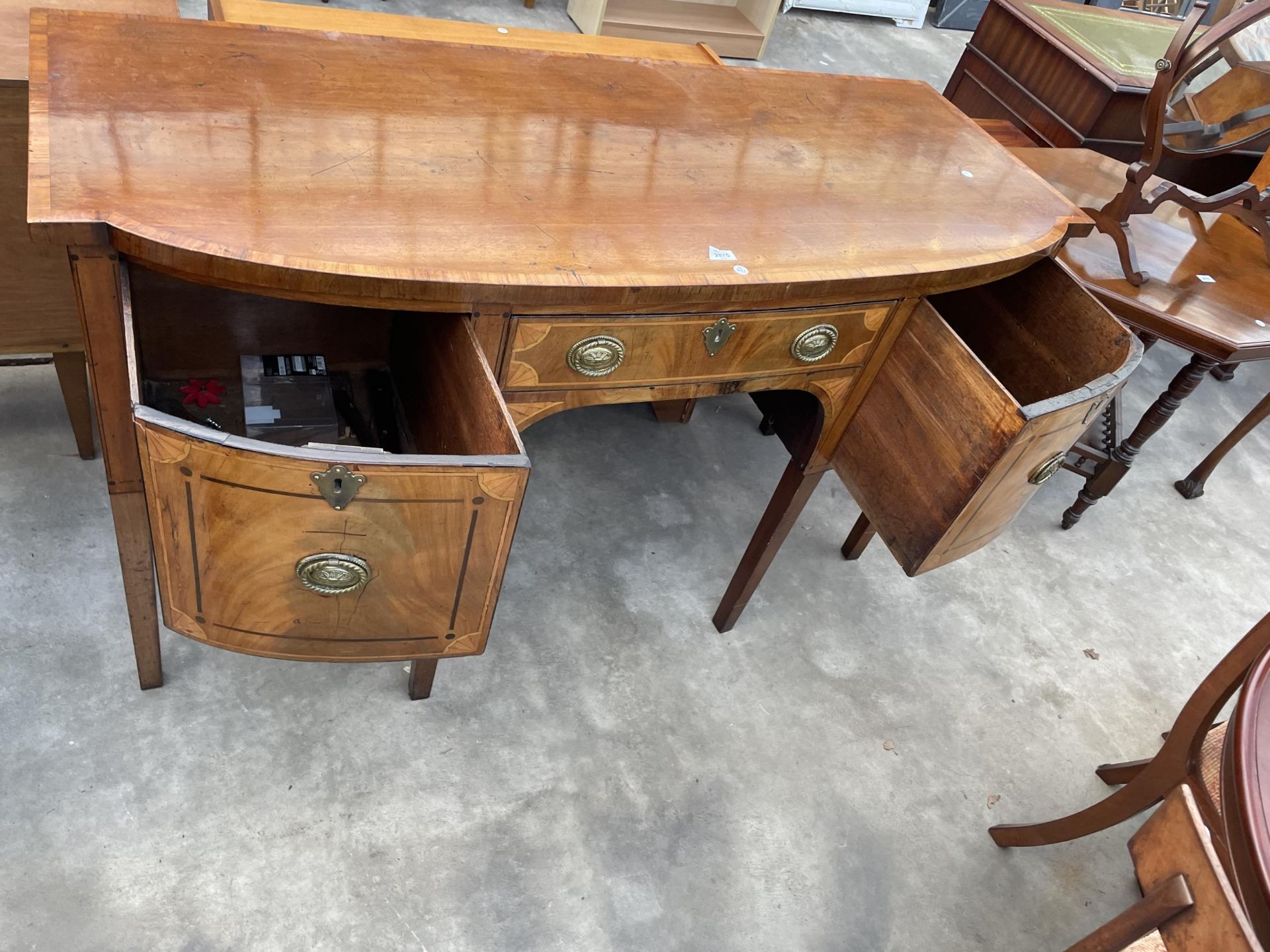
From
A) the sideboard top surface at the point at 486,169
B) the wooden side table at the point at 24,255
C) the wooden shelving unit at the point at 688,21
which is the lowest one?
the wooden shelving unit at the point at 688,21

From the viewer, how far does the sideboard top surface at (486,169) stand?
101 centimetres

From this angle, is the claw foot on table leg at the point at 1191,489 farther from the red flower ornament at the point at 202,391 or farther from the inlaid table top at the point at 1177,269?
the red flower ornament at the point at 202,391

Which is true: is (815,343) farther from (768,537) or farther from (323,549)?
(323,549)

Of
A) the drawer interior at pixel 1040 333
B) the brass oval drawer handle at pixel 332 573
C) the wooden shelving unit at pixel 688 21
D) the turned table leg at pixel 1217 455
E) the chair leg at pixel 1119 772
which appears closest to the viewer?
the brass oval drawer handle at pixel 332 573

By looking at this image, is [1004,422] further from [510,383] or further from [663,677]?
[663,677]

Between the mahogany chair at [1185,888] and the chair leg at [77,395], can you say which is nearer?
the mahogany chair at [1185,888]

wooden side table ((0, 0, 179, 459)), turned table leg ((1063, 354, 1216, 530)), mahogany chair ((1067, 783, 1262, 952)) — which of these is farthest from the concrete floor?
mahogany chair ((1067, 783, 1262, 952))

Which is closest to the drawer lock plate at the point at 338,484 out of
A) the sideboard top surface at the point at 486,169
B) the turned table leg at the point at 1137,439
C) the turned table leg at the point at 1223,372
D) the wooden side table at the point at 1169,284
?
the sideboard top surface at the point at 486,169

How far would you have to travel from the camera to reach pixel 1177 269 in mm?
1996

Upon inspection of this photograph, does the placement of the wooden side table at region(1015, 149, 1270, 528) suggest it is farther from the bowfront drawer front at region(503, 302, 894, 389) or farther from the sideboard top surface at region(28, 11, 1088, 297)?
the bowfront drawer front at region(503, 302, 894, 389)

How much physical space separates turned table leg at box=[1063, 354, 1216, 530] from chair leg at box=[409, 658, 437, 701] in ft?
5.17

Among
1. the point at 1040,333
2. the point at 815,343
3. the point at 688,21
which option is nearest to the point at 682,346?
the point at 815,343

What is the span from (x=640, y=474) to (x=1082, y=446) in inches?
40.9

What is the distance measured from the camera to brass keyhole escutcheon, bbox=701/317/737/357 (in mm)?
1220
